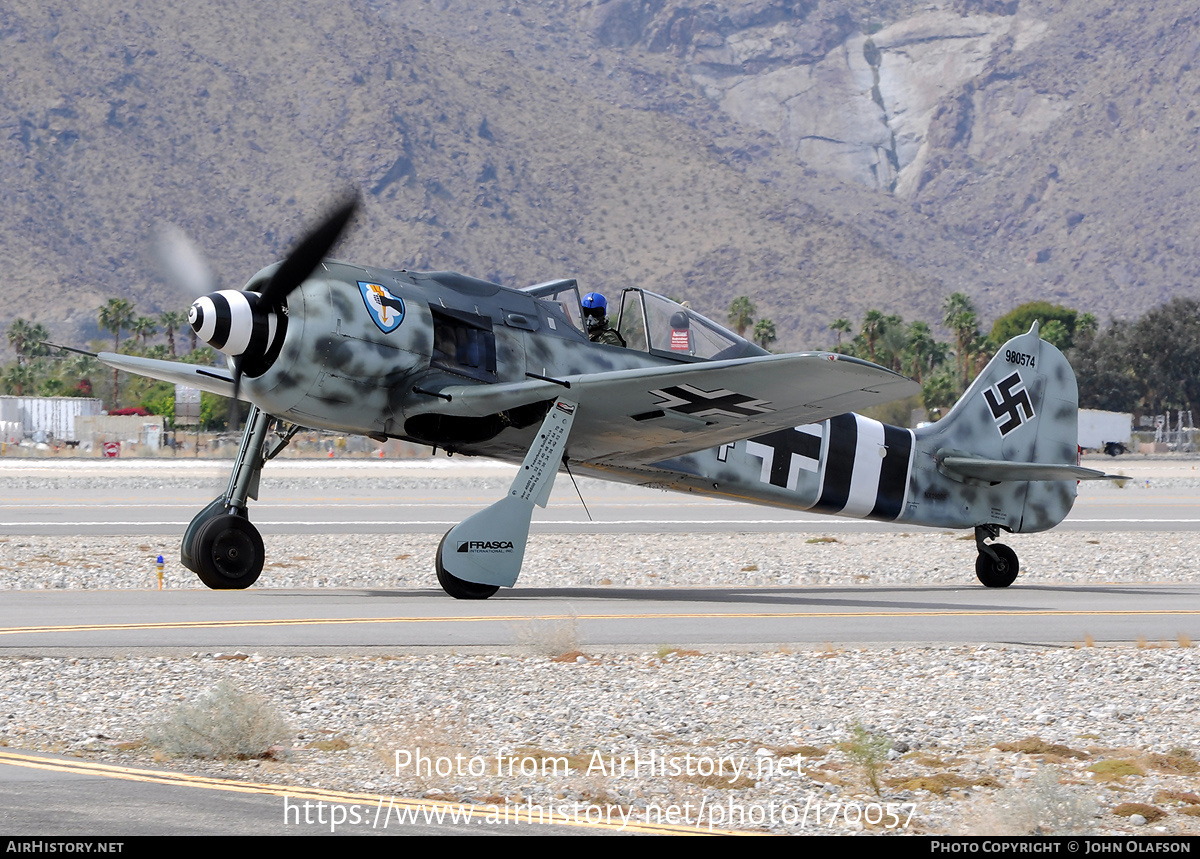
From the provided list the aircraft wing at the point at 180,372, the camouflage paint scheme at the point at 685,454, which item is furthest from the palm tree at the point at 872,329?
the aircraft wing at the point at 180,372

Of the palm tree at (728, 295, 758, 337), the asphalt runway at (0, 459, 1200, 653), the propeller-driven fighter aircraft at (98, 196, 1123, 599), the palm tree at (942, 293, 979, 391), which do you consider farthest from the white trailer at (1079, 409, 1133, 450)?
the propeller-driven fighter aircraft at (98, 196, 1123, 599)

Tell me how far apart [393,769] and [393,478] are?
44354 mm

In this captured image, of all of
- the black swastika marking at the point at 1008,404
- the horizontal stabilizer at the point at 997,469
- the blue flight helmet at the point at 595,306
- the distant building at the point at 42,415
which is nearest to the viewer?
the blue flight helmet at the point at 595,306

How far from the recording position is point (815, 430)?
57.8ft

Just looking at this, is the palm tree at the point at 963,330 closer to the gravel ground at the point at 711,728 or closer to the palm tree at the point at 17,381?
the palm tree at the point at 17,381

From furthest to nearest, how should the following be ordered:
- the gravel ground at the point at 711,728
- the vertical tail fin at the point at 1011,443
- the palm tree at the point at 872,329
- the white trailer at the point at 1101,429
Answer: the palm tree at the point at 872,329 < the white trailer at the point at 1101,429 < the vertical tail fin at the point at 1011,443 < the gravel ground at the point at 711,728

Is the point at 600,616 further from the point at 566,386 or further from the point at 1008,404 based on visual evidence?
the point at 1008,404

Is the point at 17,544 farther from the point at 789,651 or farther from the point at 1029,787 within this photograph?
the point at 1029,787

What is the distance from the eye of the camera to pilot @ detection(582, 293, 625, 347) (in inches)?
611

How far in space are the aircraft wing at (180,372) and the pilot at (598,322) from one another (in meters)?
4.11

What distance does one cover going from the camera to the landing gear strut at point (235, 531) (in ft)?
50.7

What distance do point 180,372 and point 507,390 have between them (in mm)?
5452

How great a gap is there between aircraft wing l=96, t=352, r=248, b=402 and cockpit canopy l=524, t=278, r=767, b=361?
3716 mm
